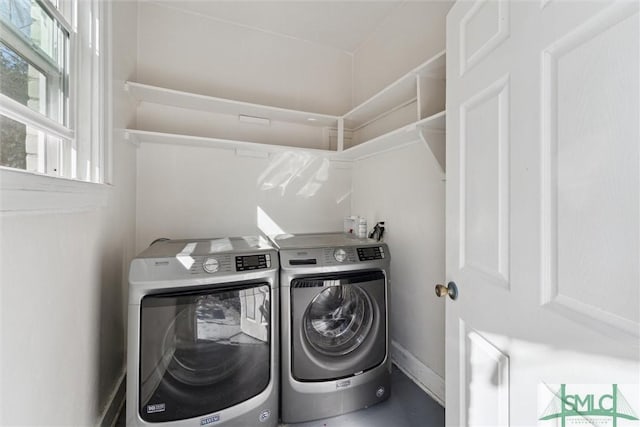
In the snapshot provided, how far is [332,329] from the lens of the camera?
1.66 metres

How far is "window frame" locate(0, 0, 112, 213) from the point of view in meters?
1.05

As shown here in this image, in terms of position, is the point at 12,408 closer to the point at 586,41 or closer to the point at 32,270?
the point at 32,270

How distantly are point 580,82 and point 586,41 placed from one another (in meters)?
0.09

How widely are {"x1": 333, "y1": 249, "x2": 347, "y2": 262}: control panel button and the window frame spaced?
1.21 metres

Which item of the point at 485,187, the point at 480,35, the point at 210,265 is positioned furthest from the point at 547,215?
the point at 210,265

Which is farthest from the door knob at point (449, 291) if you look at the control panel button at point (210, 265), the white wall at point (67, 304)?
the white wall at point (67, 304)

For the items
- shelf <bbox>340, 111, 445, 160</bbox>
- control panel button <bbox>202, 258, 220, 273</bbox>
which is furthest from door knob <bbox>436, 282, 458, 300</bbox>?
control panel button <bbox>202, 258, 220, 273</bbox>

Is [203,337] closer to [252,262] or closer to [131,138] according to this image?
[252,262]

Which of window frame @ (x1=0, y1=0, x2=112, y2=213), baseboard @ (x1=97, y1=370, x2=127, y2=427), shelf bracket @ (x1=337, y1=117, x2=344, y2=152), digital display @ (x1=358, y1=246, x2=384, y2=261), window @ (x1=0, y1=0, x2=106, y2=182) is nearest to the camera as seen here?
window @ (x1=0, y1=0, x2=106, y2=182)

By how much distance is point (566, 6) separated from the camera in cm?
64

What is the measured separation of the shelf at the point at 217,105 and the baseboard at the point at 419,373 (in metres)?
2.02

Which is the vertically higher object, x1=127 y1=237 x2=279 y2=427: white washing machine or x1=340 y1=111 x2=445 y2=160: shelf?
x1=340 y1=111 x2=445 y2=160: shelf
